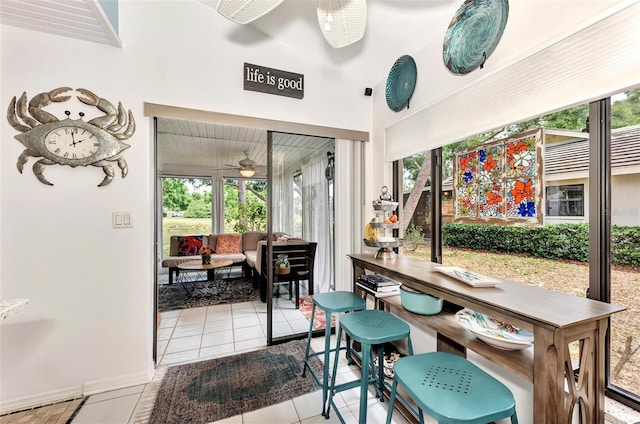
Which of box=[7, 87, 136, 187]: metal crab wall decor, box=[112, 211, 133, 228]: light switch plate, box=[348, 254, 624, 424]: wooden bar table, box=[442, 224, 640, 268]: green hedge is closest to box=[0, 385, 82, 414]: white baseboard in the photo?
box=[112, 211, 133, 228]: light switch plate

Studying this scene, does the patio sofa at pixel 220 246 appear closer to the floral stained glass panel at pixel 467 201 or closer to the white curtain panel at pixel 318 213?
the white curtain panel at pixel 318 213

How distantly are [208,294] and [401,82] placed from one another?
13.2 feet

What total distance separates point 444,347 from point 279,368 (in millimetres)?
1324

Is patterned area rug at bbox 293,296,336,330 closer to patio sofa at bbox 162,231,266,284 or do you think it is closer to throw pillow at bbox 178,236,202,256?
patio sofa at bbox 162,231,266,284

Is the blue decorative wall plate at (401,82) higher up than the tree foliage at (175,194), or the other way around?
the blue decorative wall plate at (401,82)

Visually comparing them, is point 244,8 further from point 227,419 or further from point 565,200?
point 227,419

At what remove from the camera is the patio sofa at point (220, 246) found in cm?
508

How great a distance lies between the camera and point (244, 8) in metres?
1.36

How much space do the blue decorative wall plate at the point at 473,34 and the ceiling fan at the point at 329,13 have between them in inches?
25.3

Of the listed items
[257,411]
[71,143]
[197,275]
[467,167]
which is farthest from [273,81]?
[197,275]

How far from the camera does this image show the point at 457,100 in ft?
6.04

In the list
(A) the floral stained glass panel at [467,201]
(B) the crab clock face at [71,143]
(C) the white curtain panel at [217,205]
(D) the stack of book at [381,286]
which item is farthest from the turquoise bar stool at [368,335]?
(C) the white curtain panel at [217,205]

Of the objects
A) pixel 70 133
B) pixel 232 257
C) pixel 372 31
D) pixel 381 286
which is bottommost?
pixel 232 257

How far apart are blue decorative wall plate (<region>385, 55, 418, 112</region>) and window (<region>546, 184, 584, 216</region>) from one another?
1.31 m
